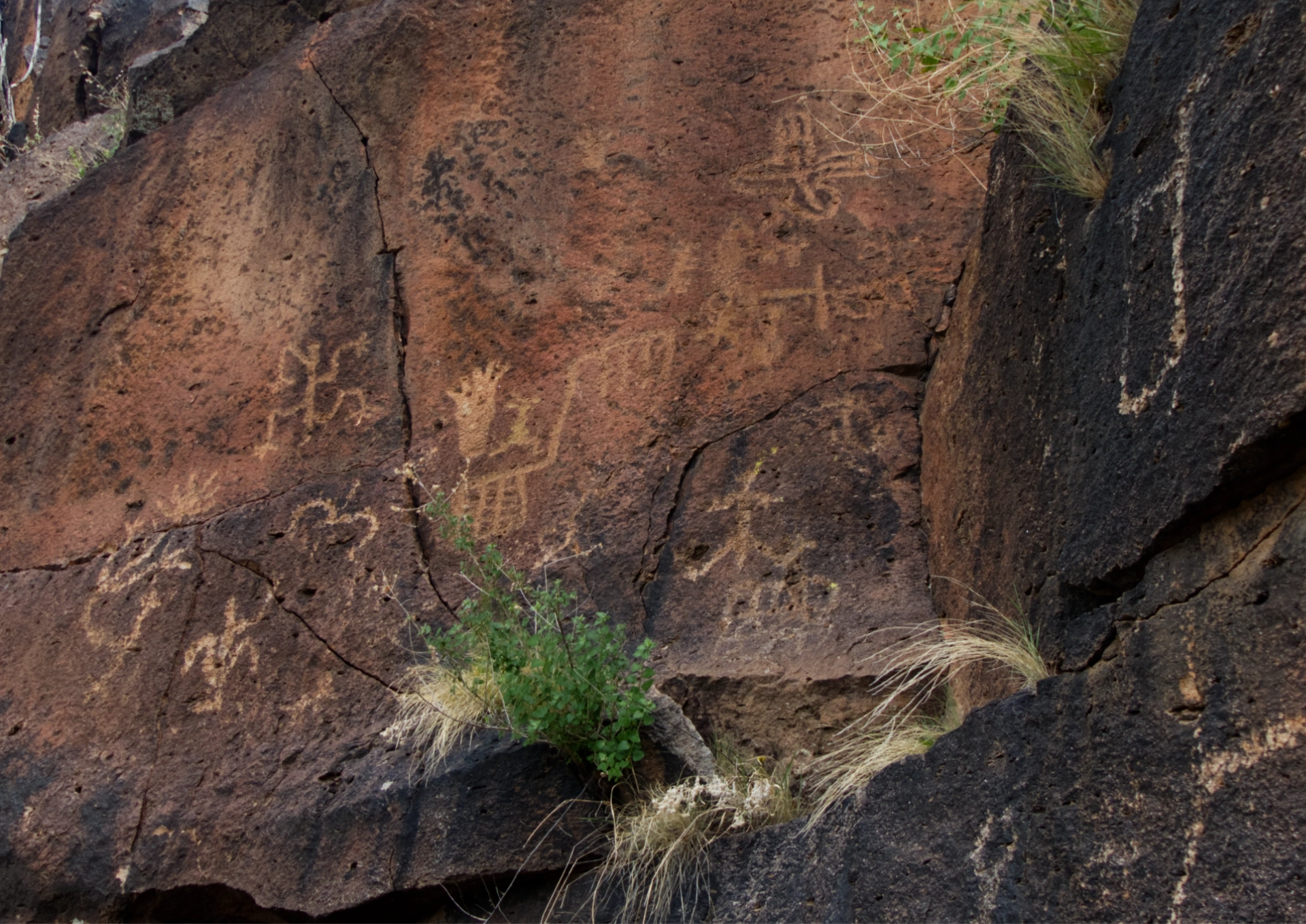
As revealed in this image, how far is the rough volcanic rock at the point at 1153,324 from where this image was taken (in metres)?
1.93

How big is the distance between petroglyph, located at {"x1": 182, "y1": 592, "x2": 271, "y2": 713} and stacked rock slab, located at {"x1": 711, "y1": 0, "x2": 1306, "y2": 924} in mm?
1929

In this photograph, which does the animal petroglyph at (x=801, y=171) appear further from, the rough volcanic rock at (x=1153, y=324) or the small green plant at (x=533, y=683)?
the small green plant at (x=533, y=683)

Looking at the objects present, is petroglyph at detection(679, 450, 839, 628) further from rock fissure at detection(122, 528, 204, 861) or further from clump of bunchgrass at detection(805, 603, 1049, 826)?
rock fissure at detection(122, 528, 204, 861)

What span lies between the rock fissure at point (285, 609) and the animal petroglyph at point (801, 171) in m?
2.00

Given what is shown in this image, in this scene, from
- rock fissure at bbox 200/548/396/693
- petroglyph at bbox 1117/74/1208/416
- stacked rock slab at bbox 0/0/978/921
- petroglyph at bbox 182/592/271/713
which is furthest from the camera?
petroglyph at bbox 182/592/271/713

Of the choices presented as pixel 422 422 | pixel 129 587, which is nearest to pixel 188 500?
pixel 129 587

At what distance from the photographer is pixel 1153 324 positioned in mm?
2191

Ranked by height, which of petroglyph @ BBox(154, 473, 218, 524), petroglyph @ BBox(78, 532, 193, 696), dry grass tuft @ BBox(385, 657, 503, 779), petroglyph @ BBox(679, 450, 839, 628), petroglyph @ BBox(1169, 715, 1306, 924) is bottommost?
petroglyph @ BBox(679, 450, 839, 628)

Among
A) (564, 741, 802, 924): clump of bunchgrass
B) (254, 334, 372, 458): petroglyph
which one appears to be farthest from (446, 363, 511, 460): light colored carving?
(564, 741, 802, 924): clump of bunchgrass

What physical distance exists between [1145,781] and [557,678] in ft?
4.75

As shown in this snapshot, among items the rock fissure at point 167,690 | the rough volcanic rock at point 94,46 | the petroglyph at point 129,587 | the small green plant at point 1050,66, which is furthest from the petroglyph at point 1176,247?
the rough volcanic rock at point 94,46

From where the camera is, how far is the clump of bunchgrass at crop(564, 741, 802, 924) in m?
2.83

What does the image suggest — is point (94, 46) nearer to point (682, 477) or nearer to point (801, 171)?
point (801, 171)

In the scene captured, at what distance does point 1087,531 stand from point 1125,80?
0.88m
